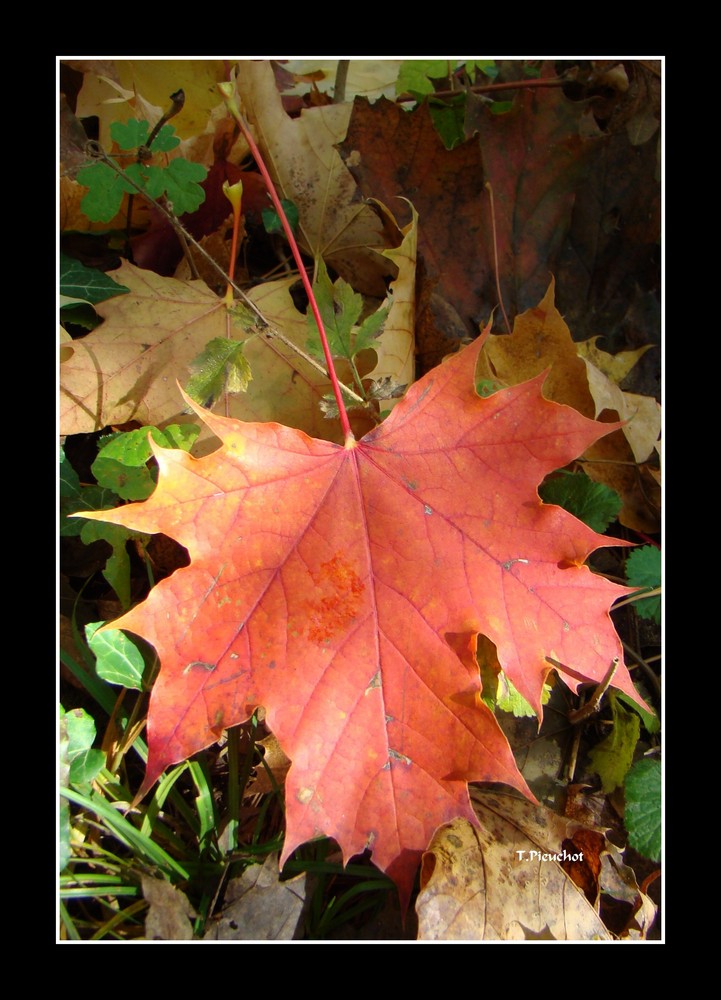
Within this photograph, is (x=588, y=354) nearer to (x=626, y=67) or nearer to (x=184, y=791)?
(x=626, y=67)

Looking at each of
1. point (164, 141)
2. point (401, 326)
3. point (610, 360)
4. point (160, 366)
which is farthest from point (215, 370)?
point (610, 360)

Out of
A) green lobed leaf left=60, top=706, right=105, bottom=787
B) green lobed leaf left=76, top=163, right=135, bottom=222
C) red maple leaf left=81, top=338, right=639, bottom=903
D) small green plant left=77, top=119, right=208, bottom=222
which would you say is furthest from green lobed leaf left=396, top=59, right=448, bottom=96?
green lobed leaf left=60, top=706, right=105, bottom=787

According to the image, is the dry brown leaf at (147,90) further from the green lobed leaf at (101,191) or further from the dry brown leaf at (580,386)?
the dry brown leaf at (580,386)

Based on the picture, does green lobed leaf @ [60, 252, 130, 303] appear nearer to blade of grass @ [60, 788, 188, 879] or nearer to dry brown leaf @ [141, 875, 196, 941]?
blade of grass @ [60, 788, 188, 879]

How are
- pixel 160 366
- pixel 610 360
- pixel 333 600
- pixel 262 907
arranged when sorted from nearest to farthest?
pixel 333 600 < pixel 262 907 < pixel 160 366 < pixel 610 360

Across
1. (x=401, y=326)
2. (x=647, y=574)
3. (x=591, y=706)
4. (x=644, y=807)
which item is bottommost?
(x=644, y=807)

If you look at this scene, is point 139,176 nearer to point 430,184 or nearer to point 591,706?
point 430,184

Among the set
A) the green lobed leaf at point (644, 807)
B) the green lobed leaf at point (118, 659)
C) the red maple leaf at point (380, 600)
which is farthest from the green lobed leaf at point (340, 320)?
the green lobed leaf at point (644, 807)
